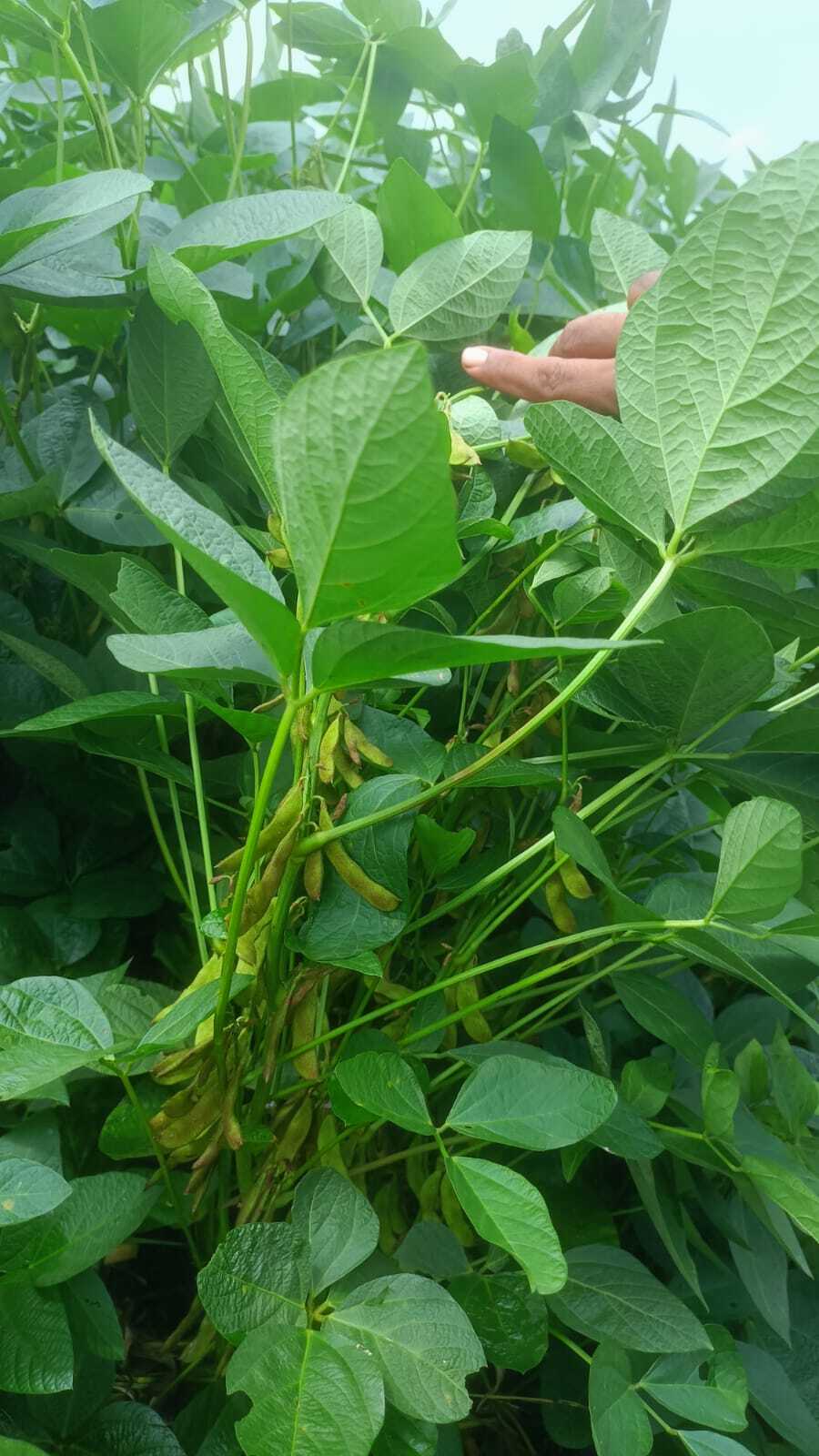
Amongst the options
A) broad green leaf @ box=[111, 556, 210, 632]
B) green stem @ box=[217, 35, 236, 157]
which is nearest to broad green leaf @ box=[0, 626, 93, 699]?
broad green leaf @ box=[111, 556, 210, 632]

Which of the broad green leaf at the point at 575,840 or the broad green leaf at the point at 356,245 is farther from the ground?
the broad green leaf at the point at 356,245

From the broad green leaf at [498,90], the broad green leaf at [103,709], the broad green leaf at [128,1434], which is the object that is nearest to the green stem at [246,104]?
the broad green leaf at [498,90]

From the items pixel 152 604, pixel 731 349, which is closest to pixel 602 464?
pixel 731 349

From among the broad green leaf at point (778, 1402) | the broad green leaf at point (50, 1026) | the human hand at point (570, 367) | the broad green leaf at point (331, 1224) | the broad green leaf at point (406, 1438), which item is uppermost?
the human hand at point (570, 367)

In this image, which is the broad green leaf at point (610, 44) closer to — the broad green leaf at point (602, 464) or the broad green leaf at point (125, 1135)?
the broad green leaf at point (602, 464)

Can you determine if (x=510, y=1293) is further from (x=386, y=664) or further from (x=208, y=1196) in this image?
(x=386, y=664)

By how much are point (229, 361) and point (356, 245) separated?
0.20m

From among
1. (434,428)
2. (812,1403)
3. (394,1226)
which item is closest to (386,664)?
Answer: (434,428)

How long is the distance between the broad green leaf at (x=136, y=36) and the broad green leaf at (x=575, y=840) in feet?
1.30

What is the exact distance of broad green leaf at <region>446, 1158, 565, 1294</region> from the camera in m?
0.28

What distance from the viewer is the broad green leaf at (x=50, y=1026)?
0.32 metres

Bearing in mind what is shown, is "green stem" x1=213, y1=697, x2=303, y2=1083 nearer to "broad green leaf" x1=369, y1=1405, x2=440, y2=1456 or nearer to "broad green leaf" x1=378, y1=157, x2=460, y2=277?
"broad green leaf" x1=369, y1=1405, x2=440, y2=1456

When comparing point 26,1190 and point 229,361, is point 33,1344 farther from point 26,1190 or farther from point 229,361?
point 229,361

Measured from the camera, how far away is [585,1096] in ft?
1.08
